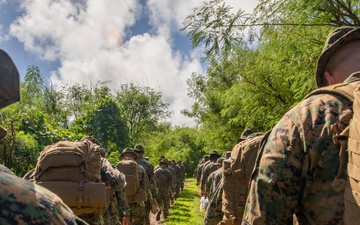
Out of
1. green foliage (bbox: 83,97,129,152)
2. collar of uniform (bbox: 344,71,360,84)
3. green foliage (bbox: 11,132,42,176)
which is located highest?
green foliage (bbox: 83,97,129,152)

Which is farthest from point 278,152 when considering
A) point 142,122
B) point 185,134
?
point 185,134

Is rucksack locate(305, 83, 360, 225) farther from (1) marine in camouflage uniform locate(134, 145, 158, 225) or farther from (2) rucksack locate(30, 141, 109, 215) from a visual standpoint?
(1) marine in camouflage uniform locate(134, 145, 158, 225)

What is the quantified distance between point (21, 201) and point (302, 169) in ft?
4.34

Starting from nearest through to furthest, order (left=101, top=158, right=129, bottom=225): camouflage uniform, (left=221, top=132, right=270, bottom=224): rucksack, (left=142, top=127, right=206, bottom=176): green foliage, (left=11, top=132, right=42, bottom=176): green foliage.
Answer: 1. (left=221, top=132, right=270, bottom=224): rucksack
2. (left=101, top=158, right=129, bottom=225): camouflage uniform
3. (left=11, top=132, right=42, bottom=176): green foliage
4. (left=142, top=127, right=206, bottom=176): green foliage

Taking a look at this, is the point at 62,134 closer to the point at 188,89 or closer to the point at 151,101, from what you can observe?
the point at 188,89

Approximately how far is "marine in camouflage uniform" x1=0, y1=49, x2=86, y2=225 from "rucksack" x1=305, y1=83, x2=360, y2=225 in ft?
3.89

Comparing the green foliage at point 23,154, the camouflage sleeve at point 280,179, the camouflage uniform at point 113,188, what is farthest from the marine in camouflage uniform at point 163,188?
the camouflage sleeve at point 280,179

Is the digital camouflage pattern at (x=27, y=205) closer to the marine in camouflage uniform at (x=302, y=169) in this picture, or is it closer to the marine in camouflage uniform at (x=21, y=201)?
the marine in camouflage uniform at (x=21, y=201)

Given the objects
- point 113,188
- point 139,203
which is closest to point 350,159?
point 113,188

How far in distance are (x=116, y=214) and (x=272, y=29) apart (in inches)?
137

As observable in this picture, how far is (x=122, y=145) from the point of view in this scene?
16.8m

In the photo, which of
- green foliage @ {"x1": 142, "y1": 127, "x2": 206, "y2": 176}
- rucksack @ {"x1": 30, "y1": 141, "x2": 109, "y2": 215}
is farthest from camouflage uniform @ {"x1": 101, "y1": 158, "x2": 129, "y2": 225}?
green foliage @ {"x1": 142, "y1": 127, "x2": 206, "y2": 176}

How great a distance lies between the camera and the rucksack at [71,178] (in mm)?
3664

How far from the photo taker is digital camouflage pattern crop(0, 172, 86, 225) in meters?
1.08
